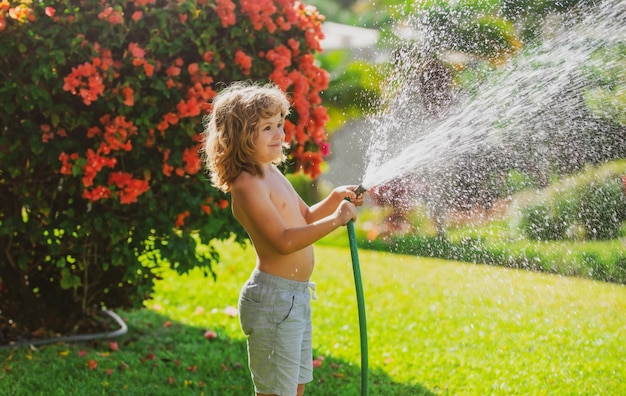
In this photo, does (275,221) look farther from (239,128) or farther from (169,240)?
(169,240)

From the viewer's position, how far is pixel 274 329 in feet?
9.14

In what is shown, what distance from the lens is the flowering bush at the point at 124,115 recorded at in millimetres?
3914

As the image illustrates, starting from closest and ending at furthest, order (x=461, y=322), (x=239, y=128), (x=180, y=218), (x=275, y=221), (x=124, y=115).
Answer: (x=275, y=221)
(x=239, y=128)
(x=124, y=115)
(x=180, y=218)
(x=461, y=322)

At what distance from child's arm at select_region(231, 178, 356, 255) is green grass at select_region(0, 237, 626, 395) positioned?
1536 millimetres

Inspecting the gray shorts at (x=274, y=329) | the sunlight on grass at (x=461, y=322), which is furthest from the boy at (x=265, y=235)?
the sunlight on grass at (x=461, y=322)

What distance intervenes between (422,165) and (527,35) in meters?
4.74

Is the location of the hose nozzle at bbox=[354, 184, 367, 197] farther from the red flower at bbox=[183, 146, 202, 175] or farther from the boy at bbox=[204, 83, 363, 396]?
the red flower at bbox=[183, 146, 202, 175]

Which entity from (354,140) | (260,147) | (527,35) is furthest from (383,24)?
(260,147)

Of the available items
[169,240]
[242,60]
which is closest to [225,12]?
[242,60]

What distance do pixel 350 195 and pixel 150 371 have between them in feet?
6.41

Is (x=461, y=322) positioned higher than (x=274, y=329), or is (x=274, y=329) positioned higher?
(x=461, y=322)

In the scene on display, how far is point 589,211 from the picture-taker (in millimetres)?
7324

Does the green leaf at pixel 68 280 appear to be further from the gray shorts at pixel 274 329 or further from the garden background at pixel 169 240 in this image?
the gray shorts at pixel 274 329

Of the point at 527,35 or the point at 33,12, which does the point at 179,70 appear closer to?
the point at 33,12
